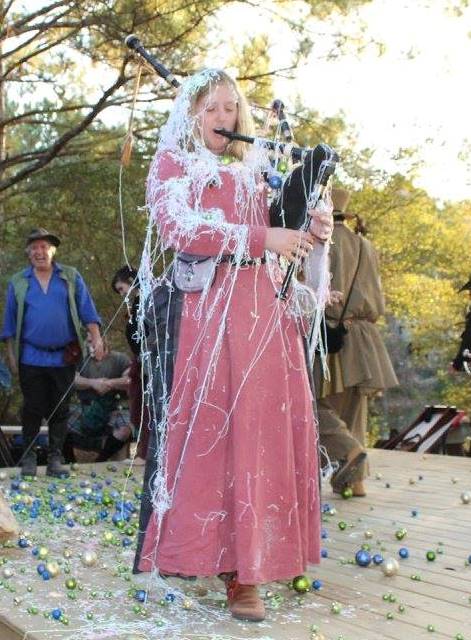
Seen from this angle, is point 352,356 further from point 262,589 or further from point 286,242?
point 286,242

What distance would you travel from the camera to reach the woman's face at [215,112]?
2.68m

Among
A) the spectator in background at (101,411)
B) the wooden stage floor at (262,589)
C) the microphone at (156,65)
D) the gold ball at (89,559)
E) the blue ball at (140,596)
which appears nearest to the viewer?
the wooden stage floor at (262,589)

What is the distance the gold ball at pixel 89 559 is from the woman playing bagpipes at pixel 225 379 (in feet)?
1.75

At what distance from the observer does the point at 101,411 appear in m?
6.42

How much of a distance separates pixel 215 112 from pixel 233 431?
0.96 m

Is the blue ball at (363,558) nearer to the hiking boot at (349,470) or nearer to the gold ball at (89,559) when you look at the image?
the gold ball at (89,559)

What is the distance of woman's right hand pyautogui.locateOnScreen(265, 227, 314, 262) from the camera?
253 cm

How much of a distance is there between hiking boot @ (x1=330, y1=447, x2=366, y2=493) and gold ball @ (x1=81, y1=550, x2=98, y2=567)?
5.48 ft

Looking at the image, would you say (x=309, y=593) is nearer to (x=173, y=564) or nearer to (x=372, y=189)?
(x=173, y=564)

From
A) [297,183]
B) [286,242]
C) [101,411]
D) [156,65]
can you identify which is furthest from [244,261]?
[101,411]

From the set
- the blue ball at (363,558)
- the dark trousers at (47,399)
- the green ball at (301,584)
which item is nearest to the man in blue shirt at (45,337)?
the dark trousers at (47,399)

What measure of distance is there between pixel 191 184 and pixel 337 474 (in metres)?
2.39

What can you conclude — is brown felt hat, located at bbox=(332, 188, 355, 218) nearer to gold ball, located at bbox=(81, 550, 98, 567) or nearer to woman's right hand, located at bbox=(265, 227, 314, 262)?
woman's right hand, located at bbox=(265, 227, 314, 262)

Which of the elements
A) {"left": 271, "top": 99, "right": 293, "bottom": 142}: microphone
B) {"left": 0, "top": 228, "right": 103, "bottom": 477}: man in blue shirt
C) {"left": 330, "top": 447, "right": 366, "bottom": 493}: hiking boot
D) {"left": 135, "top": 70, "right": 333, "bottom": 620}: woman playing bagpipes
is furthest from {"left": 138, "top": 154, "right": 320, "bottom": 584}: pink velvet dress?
{"left": 0, "top": 228, "right": 103, "bottom": 477}: man in blue shirt
